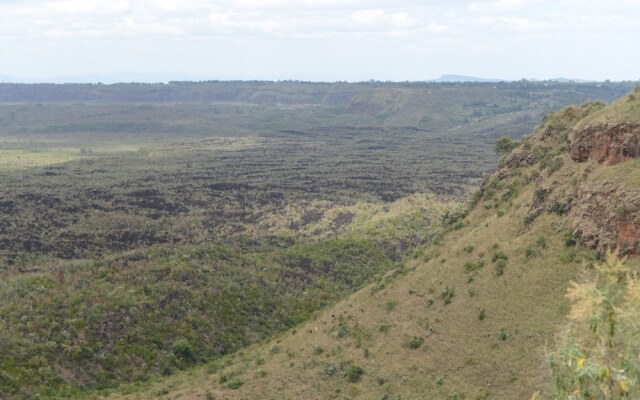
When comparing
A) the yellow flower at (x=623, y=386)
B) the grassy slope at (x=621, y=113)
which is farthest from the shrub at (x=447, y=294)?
the yellow flower at (x=623, y=386)

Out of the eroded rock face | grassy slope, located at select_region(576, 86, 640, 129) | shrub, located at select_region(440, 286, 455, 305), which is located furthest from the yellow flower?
grassy slope, located at select_region(576, 86, 640, 129)

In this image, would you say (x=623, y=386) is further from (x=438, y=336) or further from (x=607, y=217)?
(x=438, y=336)

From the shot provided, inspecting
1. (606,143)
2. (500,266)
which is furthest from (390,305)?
(606,143)

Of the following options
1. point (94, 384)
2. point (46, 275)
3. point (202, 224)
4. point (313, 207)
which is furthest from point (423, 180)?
point (94, 384)

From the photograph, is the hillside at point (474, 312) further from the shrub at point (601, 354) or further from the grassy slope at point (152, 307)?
the shrub at point (601, 354)

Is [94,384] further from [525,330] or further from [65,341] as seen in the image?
[525,330]

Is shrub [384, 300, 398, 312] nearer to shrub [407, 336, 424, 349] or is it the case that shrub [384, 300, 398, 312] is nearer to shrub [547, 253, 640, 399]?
shrub [407, 336, 424, 349]
